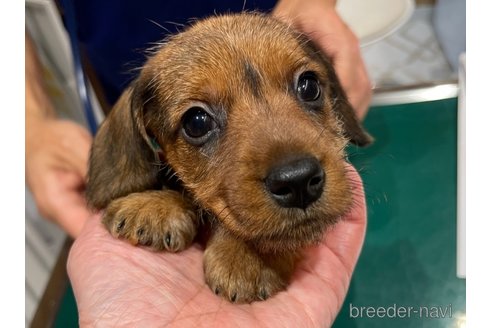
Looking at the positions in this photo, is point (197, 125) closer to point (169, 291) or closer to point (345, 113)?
point (169, 291)

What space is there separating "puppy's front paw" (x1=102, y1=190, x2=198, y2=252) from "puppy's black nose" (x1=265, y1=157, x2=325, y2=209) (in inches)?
15.8

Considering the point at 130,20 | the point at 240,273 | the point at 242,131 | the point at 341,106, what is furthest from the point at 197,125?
the point at 130,20

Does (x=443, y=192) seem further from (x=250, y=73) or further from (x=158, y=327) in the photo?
(x=158, y=327)

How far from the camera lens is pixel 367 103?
2.38 meters

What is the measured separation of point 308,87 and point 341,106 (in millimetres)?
333

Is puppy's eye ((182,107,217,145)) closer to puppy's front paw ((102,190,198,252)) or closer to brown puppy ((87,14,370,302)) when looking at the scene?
brown puppy ((87,14,370,302))

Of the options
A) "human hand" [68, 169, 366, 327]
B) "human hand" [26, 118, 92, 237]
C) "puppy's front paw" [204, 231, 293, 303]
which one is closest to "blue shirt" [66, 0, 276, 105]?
→ "human hand" [26, 118, 92, 237]

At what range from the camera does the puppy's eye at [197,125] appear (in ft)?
4.42

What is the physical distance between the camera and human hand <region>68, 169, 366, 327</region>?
1.29 meters

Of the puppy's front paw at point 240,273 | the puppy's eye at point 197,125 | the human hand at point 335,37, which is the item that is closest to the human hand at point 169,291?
the puppy's front paw at point 240,273

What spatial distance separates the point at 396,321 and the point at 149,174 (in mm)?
1031

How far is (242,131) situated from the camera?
4.14 feet

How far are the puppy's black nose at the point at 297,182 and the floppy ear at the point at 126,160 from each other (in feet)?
1.90
